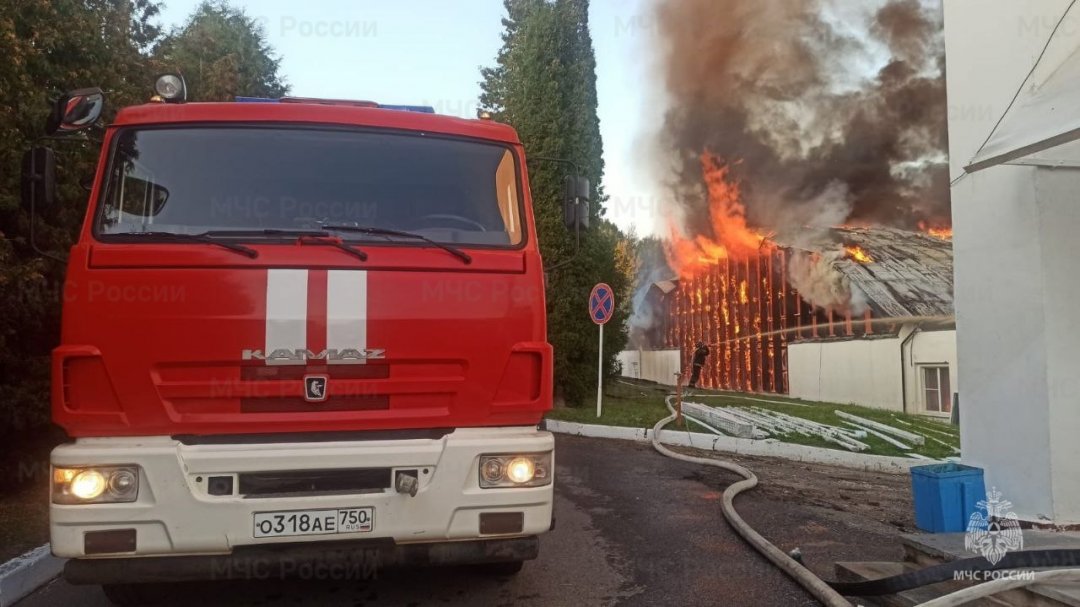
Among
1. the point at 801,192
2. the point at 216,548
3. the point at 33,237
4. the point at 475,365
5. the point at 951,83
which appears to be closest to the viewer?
the point at 216,548

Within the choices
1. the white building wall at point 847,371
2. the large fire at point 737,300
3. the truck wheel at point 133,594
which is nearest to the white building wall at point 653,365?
the large fire at point 737,300

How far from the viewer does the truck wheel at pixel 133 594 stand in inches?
142

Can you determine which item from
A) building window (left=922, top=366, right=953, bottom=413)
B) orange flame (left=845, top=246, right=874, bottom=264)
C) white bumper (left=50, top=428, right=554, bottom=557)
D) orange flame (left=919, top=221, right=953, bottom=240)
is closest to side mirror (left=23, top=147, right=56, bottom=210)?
white bumper (left=50, top=428, right=554, bottom=557)

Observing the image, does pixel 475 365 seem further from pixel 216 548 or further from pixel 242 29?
pixel 242 29

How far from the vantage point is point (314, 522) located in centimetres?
307

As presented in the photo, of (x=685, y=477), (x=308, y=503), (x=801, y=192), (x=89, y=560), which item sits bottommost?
(x=685, y=477)

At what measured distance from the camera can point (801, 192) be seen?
2478cm

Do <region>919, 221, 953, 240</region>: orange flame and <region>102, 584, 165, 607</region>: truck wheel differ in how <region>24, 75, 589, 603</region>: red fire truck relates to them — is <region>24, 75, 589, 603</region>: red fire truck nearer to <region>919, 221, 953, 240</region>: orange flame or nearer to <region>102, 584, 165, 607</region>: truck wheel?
<region>102, 584, 165, 607</region>: truck wheel

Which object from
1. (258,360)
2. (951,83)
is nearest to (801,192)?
(951,83)

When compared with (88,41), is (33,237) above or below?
below

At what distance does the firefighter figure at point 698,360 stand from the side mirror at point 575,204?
81.3 ft

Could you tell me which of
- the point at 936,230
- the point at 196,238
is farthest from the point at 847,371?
the point at 196,238

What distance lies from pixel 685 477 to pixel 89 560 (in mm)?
5956

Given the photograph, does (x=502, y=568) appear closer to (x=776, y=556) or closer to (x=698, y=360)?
(x=776, y=556)
